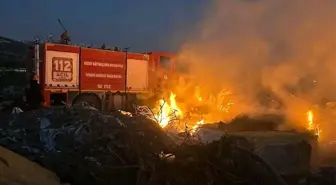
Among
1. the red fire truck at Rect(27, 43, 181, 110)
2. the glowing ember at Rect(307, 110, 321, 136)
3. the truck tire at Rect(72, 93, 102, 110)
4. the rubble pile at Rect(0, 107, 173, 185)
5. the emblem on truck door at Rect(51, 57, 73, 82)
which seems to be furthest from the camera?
the truck tire at Rect(72, 93, 102, 110)

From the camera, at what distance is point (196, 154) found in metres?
5.73

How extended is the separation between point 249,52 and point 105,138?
28.4ft

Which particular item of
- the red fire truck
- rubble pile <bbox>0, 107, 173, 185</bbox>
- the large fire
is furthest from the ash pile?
the red fire truck

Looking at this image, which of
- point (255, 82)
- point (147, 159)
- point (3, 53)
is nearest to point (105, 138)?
point (147, 159)

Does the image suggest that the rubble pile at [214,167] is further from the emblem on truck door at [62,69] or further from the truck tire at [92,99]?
the truck tire at [92,99]

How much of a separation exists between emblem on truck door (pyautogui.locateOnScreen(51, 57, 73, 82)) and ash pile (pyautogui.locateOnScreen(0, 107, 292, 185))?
10.2 meters

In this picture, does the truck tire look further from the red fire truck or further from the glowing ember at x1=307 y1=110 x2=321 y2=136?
the glowing ember at x1=307 y1=110 x2=321 y2=136

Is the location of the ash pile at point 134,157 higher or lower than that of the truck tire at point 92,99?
lower

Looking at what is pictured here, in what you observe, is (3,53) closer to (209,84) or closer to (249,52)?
(209,84)

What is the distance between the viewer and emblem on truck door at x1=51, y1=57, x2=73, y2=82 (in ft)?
55.1

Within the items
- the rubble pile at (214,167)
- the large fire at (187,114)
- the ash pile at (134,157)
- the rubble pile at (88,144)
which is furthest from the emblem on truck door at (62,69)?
the rubble pile at (214,167)

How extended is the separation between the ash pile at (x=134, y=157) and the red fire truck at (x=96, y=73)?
10125 mm

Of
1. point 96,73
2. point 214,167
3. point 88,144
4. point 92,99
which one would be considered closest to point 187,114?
point 92,99

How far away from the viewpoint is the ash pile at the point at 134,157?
5.55 meters
